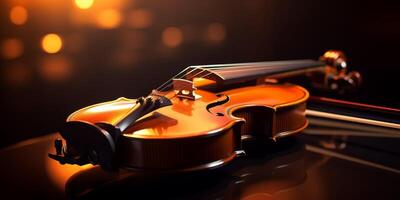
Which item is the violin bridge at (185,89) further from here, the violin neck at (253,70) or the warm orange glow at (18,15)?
the warm orange glow at (18,15)

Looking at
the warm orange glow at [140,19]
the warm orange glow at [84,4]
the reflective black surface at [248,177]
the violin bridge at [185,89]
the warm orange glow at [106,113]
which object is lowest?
the reflective black surface at [248,177]

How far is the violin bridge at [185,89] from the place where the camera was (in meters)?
0.98

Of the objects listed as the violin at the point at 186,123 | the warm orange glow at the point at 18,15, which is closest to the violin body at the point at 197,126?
the violin at the point at 186,123

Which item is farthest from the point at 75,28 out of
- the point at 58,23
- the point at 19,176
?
the point at 19,176

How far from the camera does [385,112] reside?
1.17 meters

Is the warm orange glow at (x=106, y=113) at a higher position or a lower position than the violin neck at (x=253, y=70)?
lower

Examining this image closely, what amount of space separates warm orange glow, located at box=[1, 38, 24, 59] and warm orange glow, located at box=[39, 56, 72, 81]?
Answer: 0.07 meters

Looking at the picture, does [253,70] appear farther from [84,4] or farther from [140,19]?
[84,4]

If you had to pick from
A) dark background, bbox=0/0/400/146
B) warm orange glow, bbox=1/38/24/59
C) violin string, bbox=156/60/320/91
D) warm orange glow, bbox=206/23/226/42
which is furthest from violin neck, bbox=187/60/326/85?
warm orange glow, bbox=1/38/24/59

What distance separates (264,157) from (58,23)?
2.15 feet

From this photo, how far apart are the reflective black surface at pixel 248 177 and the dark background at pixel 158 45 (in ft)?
0.50

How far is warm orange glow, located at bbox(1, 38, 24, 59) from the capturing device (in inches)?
41.3

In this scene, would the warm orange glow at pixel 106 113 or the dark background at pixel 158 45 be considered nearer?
the warm orange glow at pixel 106 113

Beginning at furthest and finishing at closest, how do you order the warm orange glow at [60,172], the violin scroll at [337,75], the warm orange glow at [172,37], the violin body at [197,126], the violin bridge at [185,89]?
the warm orange glow at [172,37] < the violin scroll at [337,75] < the violin bridge at [185,89] < the warm orange glow at [60,172] < the violin body at [197,126]
